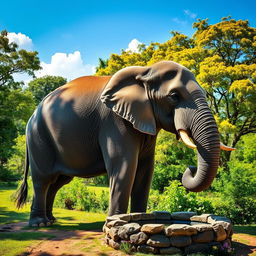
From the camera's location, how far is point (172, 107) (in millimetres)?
6215

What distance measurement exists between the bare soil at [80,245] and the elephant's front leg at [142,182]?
3.72 ft

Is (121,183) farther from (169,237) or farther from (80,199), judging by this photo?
(80,199)

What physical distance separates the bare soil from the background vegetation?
9.73 feet

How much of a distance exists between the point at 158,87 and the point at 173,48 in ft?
47.3

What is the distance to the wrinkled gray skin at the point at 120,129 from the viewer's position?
5.72 m

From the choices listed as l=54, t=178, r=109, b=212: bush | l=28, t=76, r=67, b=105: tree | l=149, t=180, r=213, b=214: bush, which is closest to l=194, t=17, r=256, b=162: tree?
l=149, t=180, r=213, b=214: bush

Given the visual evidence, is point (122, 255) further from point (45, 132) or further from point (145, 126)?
point (45, 132)

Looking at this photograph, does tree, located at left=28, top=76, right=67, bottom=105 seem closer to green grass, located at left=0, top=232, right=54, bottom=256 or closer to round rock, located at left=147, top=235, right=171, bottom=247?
green grass, located at left=0, top=232, right=54, bottom=256

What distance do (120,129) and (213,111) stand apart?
41.7ft

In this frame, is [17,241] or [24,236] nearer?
[17,241]

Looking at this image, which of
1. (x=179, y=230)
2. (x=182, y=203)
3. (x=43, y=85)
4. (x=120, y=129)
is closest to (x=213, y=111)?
(x=182, y=203)

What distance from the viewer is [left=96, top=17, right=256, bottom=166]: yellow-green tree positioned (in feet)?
48.4

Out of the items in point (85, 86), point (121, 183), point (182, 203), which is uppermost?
point (85, 86)

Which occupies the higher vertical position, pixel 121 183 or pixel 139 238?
pixel 121 183
